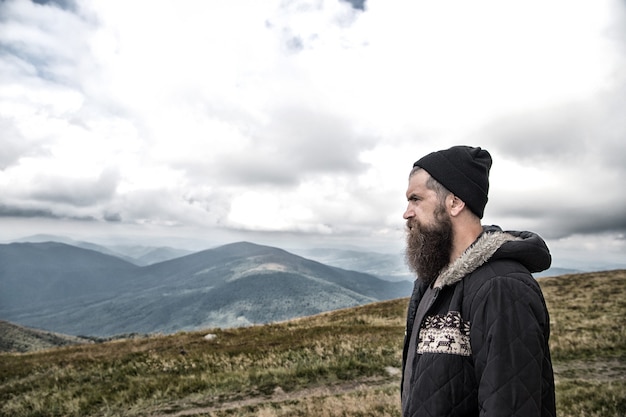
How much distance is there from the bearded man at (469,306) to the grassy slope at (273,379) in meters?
9.22

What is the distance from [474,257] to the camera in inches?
114

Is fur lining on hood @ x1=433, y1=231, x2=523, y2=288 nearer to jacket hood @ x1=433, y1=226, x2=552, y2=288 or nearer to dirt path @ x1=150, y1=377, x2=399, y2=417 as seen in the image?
jacket hood @ x1=433, y1=226, x2=552, y2=288

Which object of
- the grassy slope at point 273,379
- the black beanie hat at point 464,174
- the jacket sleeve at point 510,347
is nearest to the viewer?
the jacket sleeve at point 510,347

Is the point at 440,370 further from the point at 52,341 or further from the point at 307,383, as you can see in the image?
the point at 52,341

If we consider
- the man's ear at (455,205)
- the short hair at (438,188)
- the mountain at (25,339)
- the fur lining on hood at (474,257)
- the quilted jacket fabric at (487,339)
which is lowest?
the mountain at (25,339)

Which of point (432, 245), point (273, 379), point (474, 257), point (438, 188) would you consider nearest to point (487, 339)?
point (474, 257)

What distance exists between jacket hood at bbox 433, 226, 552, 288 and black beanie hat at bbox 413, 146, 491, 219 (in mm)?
314

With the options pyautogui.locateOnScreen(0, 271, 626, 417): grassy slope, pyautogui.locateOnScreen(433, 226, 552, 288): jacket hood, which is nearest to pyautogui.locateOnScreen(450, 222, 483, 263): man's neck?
pyautogui.locateOnScreen(433, 226, 552, 288): jacket hood

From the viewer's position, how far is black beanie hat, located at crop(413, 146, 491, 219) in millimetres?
3168

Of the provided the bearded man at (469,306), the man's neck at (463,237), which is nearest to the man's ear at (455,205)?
the bearded man at (469,306)

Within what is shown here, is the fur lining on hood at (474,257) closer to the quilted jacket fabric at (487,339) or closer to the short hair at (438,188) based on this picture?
the quilted jacket fabric at (487,339)

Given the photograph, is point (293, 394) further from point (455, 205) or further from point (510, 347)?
point (510, 347)

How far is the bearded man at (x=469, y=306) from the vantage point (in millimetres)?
2438

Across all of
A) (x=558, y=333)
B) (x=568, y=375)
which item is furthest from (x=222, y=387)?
(x=558, y=333)
